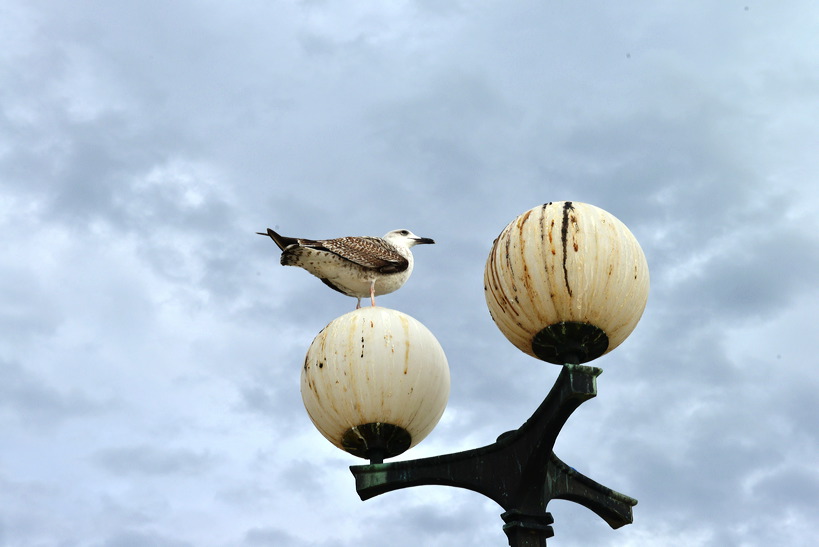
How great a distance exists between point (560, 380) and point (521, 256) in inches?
29.1

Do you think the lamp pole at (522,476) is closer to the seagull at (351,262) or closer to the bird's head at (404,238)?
the seagull at (351,262)

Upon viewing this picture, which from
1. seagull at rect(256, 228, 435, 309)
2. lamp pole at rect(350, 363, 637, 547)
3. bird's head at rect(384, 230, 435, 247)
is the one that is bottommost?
lamp pole at rect(350, 363, 637, 547)

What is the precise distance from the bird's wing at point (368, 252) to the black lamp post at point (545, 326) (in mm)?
2849

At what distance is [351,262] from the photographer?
8383 mm

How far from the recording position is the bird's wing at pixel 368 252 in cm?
842

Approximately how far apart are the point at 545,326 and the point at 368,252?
3373 mm

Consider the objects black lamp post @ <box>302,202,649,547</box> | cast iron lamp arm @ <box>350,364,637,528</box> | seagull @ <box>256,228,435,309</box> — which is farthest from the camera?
seagull @ <box>256,228,435,309</box>

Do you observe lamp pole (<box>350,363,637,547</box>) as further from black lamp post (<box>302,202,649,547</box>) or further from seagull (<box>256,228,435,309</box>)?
seagull (<box>256,228,435,309</box>)

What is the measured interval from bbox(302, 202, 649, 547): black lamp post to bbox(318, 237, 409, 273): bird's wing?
285cm

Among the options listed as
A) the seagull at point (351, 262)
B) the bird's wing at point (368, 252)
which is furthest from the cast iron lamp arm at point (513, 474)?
the bird's wing at point (368, 252)

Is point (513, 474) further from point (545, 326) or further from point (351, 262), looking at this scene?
point (351, 262)

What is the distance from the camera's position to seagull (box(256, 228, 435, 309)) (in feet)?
27.6

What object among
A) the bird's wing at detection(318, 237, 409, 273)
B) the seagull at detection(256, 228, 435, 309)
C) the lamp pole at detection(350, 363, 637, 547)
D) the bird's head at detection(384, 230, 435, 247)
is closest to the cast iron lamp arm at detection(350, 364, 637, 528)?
the lamp pole at detection(350, 363, 637, 547)

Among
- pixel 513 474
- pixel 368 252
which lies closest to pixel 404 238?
pixel 368 252
